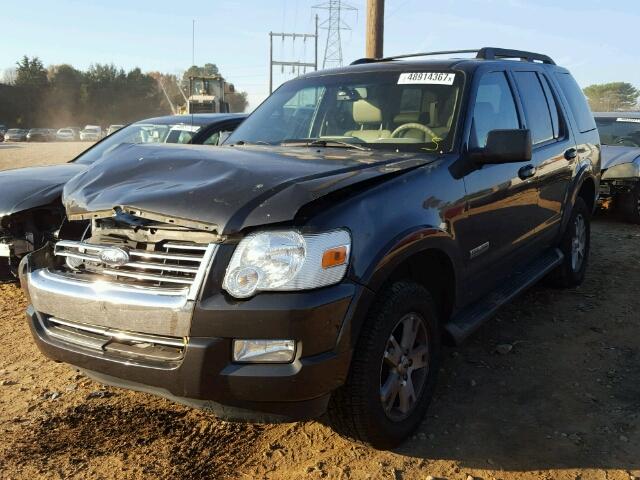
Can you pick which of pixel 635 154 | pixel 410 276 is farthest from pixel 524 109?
pixel 635 154

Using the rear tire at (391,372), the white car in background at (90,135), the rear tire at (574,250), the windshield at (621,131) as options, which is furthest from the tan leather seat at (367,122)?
the white car in background at (90,135)

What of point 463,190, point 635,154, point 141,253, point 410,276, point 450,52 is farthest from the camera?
point 635,154

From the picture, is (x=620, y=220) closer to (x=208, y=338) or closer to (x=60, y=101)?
(x=208, y=338)

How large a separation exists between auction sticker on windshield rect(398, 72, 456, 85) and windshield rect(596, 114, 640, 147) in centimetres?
694

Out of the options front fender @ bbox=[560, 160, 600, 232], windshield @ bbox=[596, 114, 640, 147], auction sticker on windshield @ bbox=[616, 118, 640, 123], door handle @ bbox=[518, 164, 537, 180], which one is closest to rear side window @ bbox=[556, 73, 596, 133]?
front fender @ bbox=[560, 160, 600, 232]

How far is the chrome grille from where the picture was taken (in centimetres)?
237

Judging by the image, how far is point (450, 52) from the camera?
4.91 metres

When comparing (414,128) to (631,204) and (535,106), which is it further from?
(631,204)

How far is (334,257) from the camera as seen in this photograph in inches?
93.2

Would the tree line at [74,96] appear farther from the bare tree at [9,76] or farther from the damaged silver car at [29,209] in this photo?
the damaged silver car at [29,209]

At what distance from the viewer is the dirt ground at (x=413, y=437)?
2.76 m

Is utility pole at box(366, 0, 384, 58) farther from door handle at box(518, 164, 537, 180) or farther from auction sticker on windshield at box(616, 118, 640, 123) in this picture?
door handle at box(518, 164, 537, 180)

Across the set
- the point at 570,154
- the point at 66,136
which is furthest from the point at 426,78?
the point at 66,136

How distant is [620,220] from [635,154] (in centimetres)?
100
